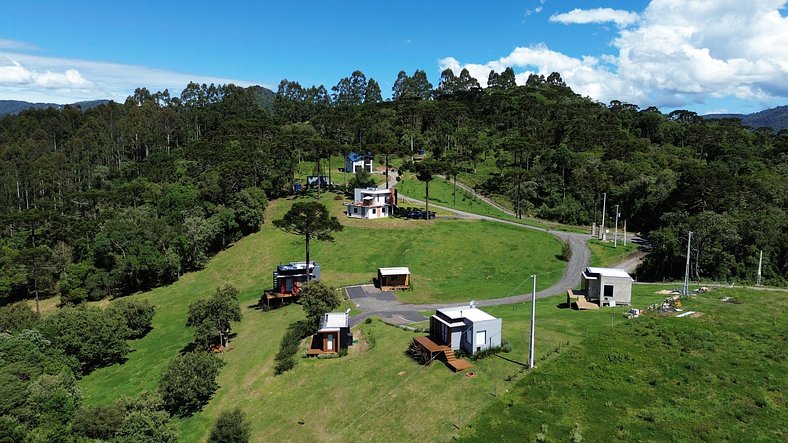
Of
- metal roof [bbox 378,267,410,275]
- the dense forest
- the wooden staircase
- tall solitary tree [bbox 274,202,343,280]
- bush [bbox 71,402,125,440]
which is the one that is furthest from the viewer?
metal roof [bbox 378,267,410,275]

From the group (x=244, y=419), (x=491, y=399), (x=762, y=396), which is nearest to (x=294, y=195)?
(x=244, y=419)

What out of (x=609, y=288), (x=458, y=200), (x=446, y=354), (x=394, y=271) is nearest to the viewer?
(x=446, y=354)

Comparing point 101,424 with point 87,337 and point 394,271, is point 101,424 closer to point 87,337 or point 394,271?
point 87,337

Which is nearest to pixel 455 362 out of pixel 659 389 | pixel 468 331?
pixel 468 331

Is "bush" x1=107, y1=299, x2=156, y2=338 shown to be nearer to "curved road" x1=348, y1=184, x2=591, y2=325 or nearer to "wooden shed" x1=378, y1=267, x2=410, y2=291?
"curved road" x1=348, y1=184, x2=591, y2=325

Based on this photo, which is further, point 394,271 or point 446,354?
point 394,271

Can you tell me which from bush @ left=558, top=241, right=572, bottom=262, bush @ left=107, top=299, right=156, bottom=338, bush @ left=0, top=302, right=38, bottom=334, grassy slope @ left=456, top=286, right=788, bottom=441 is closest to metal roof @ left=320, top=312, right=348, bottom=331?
grassy slope @ left=456, top=286, right=788, bottom=441

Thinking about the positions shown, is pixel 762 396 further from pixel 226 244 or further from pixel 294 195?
pixel 294 195
